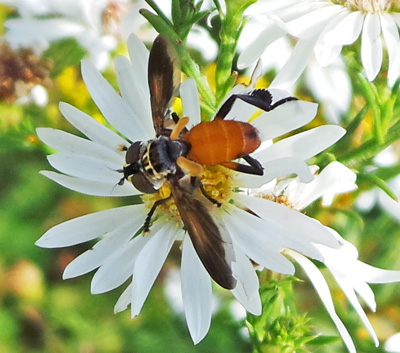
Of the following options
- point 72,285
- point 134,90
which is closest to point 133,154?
point 134,90

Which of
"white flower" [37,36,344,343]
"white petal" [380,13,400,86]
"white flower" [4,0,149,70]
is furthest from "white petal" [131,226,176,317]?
"white flower" [4,0,149,70]

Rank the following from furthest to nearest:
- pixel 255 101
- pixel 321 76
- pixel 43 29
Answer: pixel 321 76
pixel 43 29
pixel 255 101

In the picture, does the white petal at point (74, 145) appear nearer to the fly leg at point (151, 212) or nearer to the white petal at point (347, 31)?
the fly leg at point (151, 212)

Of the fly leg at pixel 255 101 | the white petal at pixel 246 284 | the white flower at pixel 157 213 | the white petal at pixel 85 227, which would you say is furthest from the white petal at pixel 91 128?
the white petal at pixel 246 284

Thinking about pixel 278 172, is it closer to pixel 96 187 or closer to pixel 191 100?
pixel 191 100

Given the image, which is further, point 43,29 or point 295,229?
point 43,29

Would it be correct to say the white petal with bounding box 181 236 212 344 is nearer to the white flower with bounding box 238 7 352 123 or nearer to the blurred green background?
the blurred green background
